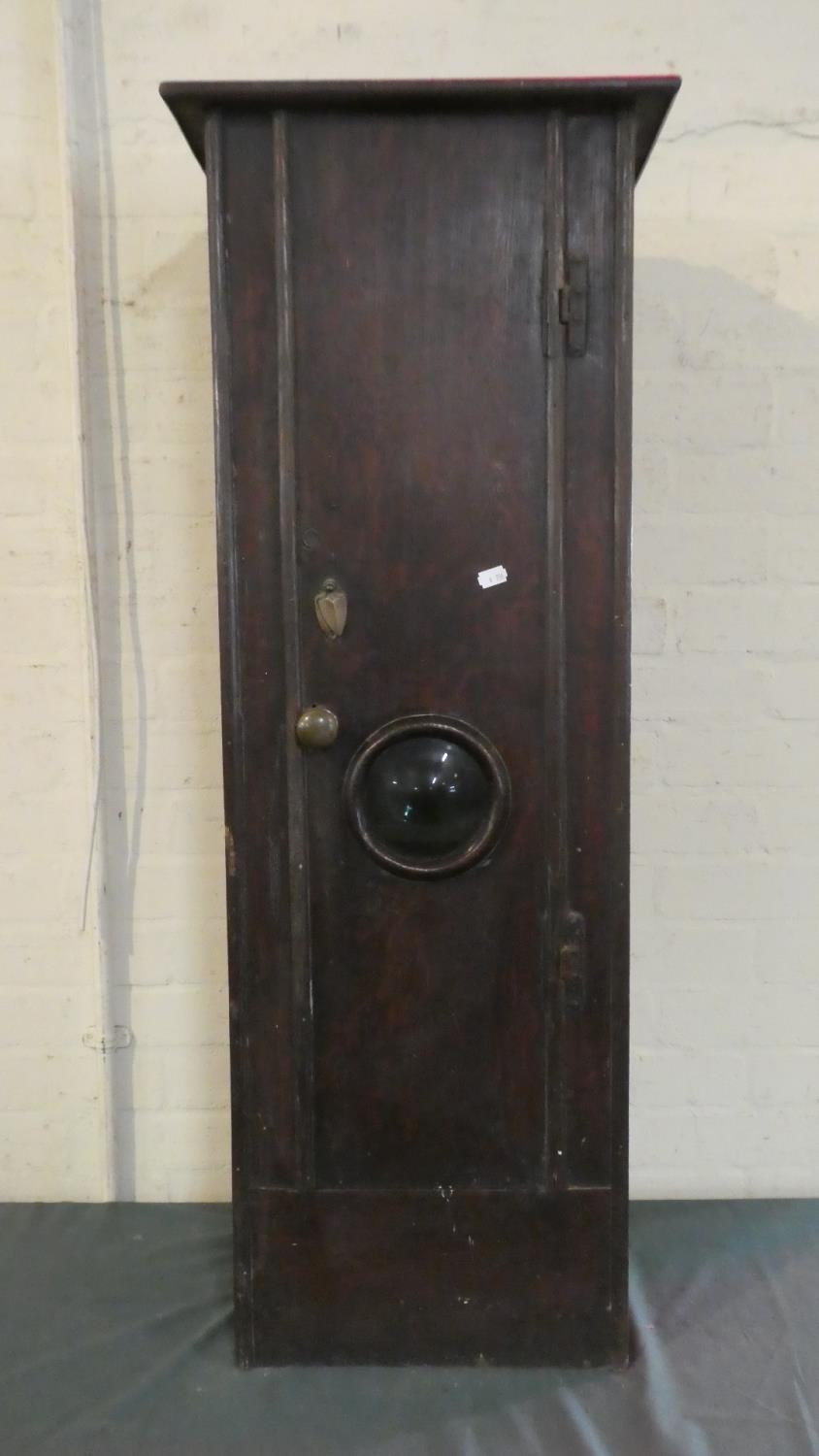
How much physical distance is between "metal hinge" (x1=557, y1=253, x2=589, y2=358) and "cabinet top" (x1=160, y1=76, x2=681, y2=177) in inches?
7.4

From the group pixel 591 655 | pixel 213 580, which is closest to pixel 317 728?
pixel 591 655

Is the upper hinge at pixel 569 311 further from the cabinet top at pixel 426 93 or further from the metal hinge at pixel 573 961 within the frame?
the metal hinge at pixel 573 961

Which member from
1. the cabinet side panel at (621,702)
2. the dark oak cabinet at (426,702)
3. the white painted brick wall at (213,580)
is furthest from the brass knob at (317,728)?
the white painted brick wall at (213,580)

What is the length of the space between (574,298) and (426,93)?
0.30 m

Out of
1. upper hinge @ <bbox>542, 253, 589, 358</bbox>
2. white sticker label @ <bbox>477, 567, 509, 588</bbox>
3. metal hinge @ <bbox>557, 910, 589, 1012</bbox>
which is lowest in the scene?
metal hinge @ <bbox>557, 910, 589, 1012</bbox>

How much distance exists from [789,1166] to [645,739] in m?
0.85

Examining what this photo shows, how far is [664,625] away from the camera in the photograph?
1832mm

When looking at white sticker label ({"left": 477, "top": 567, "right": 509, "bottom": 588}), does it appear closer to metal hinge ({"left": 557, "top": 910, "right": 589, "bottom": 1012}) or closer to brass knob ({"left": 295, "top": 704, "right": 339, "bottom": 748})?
brass knob ({"left": 295, "top": 704, "right": 339, "bottom": 748})

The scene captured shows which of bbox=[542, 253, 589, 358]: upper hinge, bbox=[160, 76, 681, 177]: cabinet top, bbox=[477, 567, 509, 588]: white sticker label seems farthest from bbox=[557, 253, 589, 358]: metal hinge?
bbox=[477, 567, 509, 588]: white sticker label

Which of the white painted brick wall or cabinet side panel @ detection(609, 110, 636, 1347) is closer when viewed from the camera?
cabinet side panel @ detection(609, 110, 636, 1347)

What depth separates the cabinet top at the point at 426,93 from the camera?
1.26m

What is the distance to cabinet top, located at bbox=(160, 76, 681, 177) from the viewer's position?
49.6 inches

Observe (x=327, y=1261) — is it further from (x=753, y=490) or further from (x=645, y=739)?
(x=753, y=490)

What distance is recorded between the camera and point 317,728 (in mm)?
1349
